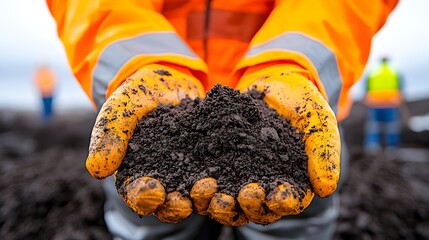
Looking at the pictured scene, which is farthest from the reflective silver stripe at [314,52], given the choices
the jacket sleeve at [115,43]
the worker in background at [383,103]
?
the worker in background at [383,103]

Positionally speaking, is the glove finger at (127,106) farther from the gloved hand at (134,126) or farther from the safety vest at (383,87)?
the safety vest at (383,87)

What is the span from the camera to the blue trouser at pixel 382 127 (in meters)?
7.69

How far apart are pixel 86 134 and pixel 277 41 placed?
6554mm

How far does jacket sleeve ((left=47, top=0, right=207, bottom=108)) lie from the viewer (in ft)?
4.80

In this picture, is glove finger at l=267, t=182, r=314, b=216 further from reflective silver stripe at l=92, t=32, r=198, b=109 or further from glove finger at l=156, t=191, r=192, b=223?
reflective silver stripe at l=92, t=32, r=198, b=109

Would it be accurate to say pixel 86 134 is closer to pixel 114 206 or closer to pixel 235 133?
pixel 114 206

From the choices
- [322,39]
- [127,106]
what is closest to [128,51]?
[127,106]

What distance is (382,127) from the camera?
7.87m

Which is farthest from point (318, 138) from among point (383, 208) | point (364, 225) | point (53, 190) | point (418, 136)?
point (418, 136)

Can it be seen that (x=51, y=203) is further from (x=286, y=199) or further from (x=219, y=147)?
(x=286, y=199)

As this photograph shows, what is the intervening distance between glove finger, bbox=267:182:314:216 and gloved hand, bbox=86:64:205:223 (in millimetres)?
215

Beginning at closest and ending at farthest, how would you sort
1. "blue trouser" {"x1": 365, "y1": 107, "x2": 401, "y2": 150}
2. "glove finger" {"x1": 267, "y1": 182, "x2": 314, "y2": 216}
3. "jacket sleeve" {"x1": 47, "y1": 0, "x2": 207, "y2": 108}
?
1. "glove finger" {"x1": 267, "y1": 182, "x2": 314, "y2": 216}
2. "jacket sleeve" {"x1": 47, "y1": 0, "x2": 207, "y2": 108}
3. "blue trouser" {"x1": 365, "y1": 107, "x2": 401, "y2": 150}

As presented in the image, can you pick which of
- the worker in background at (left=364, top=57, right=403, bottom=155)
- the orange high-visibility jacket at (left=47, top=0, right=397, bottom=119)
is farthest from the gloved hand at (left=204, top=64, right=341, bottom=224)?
the worker in background at (left=364, top=57, right=403, bottom=155)

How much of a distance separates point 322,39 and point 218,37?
15.7 inches
